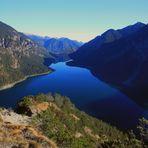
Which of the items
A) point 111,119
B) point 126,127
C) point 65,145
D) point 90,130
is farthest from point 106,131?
point 65,145

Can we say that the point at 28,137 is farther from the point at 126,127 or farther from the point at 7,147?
the point at 126,127

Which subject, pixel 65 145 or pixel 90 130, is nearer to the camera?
pixel 65 145

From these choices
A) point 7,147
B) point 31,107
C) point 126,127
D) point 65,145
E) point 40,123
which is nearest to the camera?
point 7,147

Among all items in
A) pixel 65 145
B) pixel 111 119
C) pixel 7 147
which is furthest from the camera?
pixel 111 119

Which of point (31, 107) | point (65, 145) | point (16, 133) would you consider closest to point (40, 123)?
point (65, 145)

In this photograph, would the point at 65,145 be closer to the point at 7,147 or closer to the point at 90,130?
the point at 7,147

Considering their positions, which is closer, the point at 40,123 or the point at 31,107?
the point at 40,123

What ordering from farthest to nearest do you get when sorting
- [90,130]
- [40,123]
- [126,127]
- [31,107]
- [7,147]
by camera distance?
[126,127], [90,130], [31,107], [40,123], [7,147]

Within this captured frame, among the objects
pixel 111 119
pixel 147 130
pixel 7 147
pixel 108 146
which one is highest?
pixel 147 130

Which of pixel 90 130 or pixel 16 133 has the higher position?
pixel 16 133
